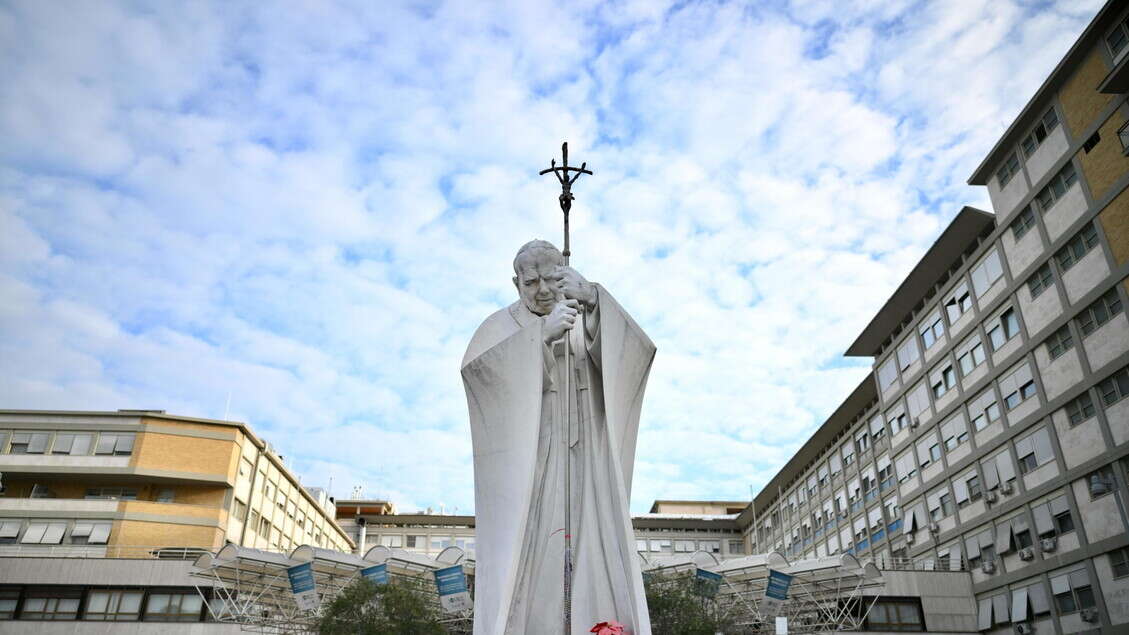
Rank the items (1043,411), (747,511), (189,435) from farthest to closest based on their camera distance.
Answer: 1. (747,511)
2. (189,435)
3. (1043,411)

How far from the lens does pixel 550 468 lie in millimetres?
9336

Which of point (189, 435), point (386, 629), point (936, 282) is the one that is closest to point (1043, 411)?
point (936, 282)

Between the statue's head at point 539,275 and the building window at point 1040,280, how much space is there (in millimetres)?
32176

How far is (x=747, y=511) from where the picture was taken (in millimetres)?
79938

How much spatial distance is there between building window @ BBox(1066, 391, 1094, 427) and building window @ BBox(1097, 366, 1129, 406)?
1.97 feet

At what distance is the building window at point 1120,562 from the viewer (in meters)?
31.2

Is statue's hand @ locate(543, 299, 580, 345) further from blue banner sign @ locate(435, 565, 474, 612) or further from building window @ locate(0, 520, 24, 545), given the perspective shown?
building window @ locate(0, 520, 24, 545)

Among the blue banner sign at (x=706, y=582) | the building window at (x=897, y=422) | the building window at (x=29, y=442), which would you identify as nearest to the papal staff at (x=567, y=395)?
the blue banner sign at (x=706, y=582)

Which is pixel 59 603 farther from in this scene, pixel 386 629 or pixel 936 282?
pixel 936 282

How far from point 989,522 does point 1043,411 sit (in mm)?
6710

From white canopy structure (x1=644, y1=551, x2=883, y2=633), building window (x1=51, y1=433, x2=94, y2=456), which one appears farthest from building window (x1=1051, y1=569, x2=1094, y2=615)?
building window (x1=51, y1=433, x2=94, y2=456)

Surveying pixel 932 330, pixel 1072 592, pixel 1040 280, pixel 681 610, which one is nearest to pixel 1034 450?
pixel 1072 592

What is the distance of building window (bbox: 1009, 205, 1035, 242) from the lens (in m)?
37.3

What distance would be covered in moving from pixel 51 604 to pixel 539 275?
3983 centimetres
